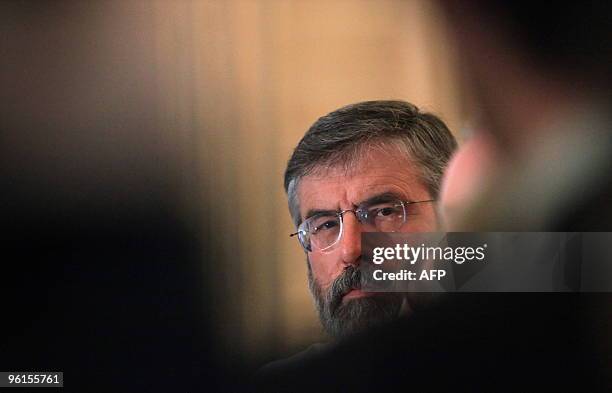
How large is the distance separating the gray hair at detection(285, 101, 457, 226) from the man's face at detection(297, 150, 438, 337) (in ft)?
0.12

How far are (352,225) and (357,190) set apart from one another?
0.41 feet

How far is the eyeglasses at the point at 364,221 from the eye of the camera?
2492 millimetres

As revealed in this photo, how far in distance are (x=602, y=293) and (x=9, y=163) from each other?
7.19 feet

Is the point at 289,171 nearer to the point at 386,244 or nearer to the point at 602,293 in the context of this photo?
the point at 386,244

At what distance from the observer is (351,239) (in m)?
2.50

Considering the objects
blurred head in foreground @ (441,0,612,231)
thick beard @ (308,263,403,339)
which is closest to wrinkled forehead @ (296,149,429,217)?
blurred head in foreground @ (441,0,612,231)

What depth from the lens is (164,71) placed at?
2572 millimetres

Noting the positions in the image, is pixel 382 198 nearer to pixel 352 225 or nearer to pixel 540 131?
pixel 352 225

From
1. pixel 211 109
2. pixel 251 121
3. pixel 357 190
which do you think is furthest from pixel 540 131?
pixel 211 109

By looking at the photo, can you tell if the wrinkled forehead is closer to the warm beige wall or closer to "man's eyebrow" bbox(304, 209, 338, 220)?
"man's eyebrow" bbox(304, 209, 338, 220)

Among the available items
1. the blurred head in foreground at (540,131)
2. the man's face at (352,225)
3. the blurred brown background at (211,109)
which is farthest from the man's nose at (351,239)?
the blurred head in foreground at (540,131)

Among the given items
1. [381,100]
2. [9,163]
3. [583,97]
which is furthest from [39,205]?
[583,97]

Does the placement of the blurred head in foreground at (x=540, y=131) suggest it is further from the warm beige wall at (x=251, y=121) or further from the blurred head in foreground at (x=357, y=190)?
the warm beige wall at (x=251, y=121)

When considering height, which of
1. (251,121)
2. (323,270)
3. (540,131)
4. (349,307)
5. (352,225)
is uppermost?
(251,121)
